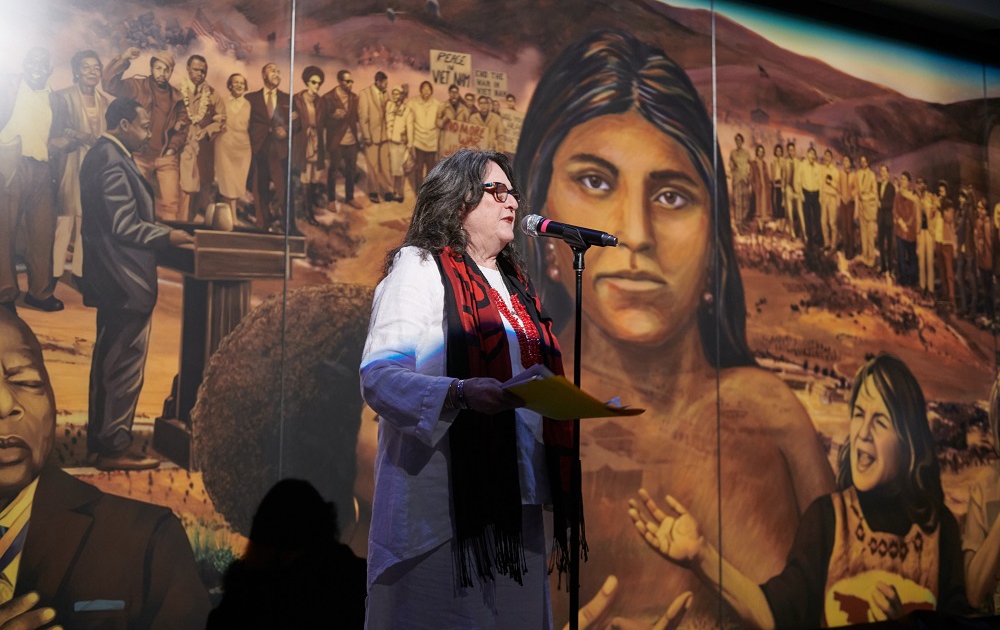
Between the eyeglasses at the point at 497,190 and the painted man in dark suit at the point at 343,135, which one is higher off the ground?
the painted man in dark suit at the point at 343,135

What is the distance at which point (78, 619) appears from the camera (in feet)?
11.6

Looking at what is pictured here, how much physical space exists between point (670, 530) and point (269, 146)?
2739 mm

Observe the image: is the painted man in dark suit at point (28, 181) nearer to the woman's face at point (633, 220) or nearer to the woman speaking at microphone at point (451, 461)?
the woman speaking at microphone at point (451, 461)

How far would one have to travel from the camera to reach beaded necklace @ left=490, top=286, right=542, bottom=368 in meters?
2.41

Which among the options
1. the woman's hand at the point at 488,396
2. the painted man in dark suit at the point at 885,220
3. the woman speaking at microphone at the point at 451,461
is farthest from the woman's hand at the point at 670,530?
the woman's hand at the point at 488,396

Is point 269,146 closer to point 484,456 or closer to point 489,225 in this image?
point 489,225

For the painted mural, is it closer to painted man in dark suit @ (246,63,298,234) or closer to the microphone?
painted man in dark suit @ (246,63,298,234)

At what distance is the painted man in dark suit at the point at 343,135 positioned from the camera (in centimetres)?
417

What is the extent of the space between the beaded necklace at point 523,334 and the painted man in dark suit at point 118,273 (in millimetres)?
1961

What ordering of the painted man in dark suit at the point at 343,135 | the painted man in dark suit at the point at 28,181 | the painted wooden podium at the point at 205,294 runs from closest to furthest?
1. the painted man in dark suit at the point at 28,181
2. the painted wooden podium at the point at 205,294
3. the painted man in dark suit at the point at 343,135

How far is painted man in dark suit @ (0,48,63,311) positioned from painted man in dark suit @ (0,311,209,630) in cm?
15

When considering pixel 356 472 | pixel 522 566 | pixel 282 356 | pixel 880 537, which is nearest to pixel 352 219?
pixel 282 356

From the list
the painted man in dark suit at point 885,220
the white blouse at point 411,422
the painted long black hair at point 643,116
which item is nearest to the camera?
the white blouse at point 411,422

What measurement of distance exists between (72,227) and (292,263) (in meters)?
0.89
